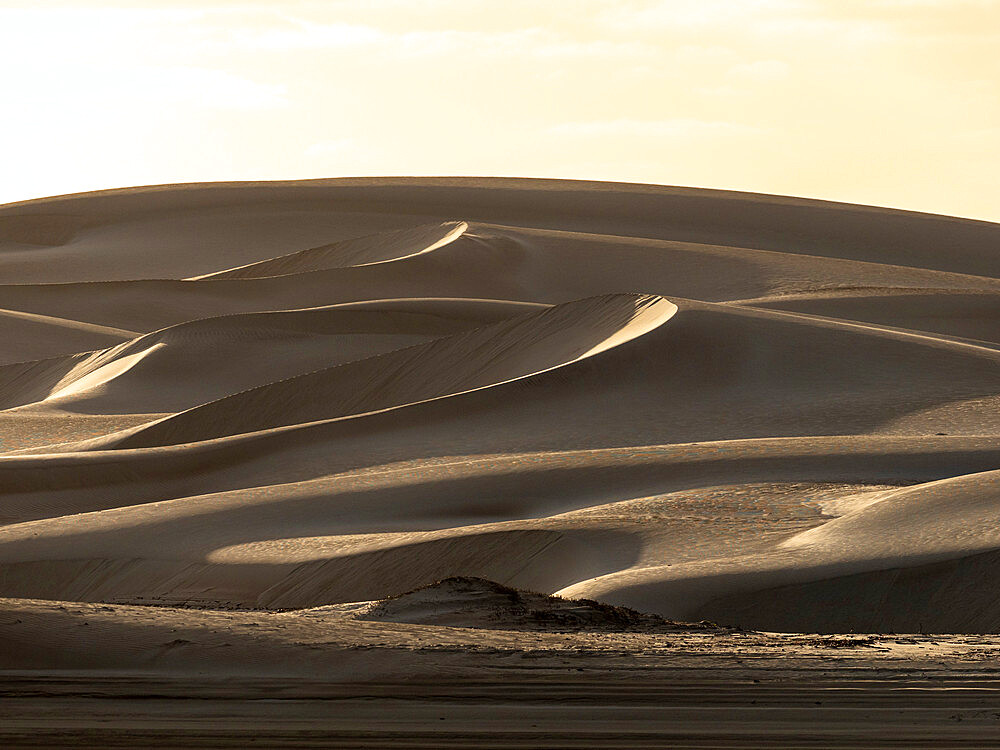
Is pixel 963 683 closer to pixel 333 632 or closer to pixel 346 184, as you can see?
pixel 333 632

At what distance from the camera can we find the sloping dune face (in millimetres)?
9680

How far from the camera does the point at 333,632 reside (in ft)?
21.9

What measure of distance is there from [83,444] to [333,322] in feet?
26.1

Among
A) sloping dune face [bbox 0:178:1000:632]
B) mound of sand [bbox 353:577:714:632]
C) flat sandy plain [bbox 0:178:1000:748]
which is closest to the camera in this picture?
flat sandy plain [bbox 0:178:1000:748]

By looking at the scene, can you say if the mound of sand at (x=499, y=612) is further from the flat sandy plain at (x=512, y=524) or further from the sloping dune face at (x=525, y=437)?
the sloping dune face at (x=525, y=437)

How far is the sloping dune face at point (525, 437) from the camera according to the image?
31.8 ft

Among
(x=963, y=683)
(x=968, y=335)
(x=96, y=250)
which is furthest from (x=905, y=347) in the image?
(x=96, y=250)

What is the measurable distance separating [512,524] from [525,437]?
3.92m

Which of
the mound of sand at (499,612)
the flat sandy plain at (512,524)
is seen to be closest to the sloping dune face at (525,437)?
the flat sandy plain at (512,524)

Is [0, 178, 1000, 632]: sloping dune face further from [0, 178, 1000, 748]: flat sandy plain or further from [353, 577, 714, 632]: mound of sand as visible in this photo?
[353, 577, 714, 632]: mound of sand

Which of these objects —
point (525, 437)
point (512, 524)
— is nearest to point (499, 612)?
point (512, 524)

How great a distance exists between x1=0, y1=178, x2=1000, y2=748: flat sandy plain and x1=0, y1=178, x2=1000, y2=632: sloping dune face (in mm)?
40

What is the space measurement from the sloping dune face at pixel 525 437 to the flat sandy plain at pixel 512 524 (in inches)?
1.6

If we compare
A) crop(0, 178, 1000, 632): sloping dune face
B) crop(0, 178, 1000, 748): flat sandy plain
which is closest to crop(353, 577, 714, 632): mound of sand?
crop(0, 178, 1000, 748): flat sandy plain
